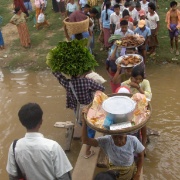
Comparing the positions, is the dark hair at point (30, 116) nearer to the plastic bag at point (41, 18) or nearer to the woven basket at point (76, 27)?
the woven basket at point (76, 27)

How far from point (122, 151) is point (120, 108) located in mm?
508

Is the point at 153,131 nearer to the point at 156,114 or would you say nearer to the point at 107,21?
the point at 156,114

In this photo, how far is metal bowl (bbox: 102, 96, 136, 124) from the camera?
345 cm

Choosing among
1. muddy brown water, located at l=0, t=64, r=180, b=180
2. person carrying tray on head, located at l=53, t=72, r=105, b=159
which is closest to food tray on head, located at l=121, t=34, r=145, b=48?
muddy brown water, located at l=0, t=64, r=180, b=180

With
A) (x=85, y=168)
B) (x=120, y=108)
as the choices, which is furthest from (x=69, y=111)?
(x=120, y=108)

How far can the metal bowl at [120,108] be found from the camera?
11.3 ft

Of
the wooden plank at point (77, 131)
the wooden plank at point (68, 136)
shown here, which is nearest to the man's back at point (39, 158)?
the wooden plank at point (68, 136)

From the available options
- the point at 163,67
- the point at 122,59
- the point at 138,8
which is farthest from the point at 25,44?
the point at 122,59

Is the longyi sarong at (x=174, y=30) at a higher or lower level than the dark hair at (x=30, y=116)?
lower

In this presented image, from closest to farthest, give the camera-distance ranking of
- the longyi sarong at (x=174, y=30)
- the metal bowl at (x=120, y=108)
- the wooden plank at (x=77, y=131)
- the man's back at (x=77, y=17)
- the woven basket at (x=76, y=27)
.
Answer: the metal bowl at (x=120, y=108) → the wooden plank at (x=77, y=131) → the woven basket at (x=76, y=27) → the man's back at (x=77, y=17) → the longyi sarong at (x=174, y=30)

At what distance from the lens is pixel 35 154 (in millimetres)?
2826

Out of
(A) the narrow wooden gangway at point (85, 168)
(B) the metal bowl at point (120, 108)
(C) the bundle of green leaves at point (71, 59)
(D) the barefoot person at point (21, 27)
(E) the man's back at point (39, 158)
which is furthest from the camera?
(D) the barefoot person at point (21, 27)

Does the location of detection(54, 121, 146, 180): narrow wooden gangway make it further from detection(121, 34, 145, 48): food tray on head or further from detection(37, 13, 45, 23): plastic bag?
detection(37, 13, 45, 23): plastic bag

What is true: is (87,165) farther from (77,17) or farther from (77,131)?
(77,17)
